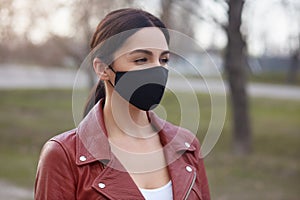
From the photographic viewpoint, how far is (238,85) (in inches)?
458

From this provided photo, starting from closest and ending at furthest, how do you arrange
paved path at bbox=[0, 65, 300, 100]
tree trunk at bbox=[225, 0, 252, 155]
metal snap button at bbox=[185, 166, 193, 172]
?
metal snap button at bbox=[185, 166, 193, 172]
tree trunk at bbox=[225, 0, 252, 155]
paved path at bbox=[0, 65, 300, 100]

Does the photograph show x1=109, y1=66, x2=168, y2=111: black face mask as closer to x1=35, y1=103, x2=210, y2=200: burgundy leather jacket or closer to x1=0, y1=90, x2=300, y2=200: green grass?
x1=35, y1=103, x2=210, y2=200: burgundy leather jacket

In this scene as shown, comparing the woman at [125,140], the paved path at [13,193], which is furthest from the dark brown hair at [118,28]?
the paved path at [13,193]

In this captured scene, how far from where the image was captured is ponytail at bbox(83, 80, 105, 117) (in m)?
2.38

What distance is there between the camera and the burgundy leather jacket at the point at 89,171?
2061 mm

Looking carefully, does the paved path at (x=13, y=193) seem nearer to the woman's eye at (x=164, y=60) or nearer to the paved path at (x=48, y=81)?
the woman's eye at (x=164, y=60)

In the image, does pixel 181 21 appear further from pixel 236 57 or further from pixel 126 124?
pixel 126 124

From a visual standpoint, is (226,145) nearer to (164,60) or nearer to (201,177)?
(201,177)

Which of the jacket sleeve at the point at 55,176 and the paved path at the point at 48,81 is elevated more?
the jacket sleeve at the point at 55,176

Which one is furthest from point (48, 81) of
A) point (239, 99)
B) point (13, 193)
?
point (13, 193)

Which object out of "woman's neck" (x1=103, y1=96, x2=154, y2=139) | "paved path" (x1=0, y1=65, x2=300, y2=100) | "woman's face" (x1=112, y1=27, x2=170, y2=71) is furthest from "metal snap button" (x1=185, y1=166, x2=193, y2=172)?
"paved path" (x1=0, y1=65, x2=300, y2=100)

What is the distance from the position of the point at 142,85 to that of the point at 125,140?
225 millimetres

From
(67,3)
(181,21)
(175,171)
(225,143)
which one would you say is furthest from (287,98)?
(175,171)

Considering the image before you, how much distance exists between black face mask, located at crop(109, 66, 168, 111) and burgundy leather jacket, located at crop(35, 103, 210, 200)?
128 mm
